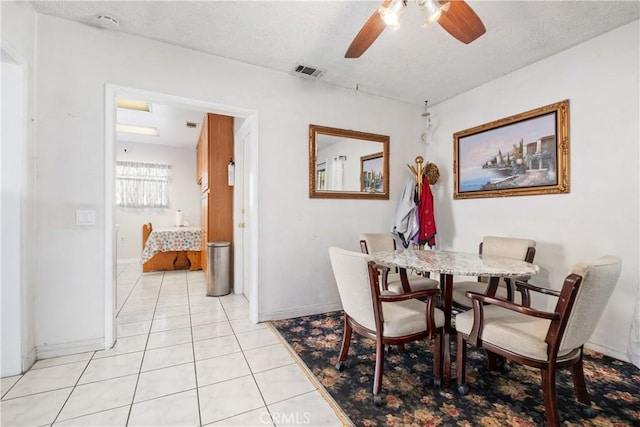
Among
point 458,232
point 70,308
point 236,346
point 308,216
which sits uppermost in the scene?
point 308,216

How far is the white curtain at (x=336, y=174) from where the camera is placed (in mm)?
3240

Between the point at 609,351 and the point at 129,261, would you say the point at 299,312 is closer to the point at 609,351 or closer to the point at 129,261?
the point at 609,351

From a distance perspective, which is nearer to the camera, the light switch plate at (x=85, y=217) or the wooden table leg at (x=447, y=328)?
the wooden table leg at (x=447, y=328)

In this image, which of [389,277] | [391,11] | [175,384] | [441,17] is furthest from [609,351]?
[175,384]

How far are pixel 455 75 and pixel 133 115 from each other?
4841 millimetres

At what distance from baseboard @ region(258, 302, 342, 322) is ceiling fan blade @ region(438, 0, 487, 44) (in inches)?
108

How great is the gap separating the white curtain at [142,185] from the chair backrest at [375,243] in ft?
18.2

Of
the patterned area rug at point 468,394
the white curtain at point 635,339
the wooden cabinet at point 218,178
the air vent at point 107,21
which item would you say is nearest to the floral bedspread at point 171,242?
the wooden cabinet at point 218,178

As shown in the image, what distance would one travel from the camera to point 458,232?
3.48m

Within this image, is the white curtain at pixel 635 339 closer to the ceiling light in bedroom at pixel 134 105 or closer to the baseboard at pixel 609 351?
the baseboard at pixel 609 351

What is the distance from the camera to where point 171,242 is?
509 cm

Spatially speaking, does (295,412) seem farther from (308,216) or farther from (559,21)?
(559,21)

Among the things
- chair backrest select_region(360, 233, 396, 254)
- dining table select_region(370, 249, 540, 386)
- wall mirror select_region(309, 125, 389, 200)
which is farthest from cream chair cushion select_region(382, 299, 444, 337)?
wall mirror select_region(309, 125, 389, 200)

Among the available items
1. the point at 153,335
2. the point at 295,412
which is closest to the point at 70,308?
the point at 153,335
